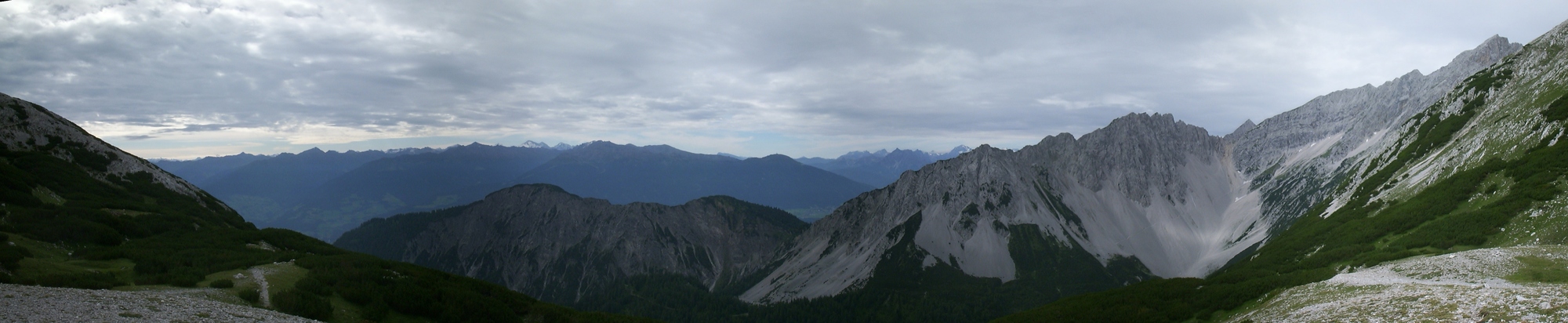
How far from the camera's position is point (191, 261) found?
2242 inches

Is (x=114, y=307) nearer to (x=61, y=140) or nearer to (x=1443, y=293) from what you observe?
(x=1443, y=293)

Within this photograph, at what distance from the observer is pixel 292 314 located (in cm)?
4525

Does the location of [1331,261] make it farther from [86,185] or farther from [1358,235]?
[86,185]

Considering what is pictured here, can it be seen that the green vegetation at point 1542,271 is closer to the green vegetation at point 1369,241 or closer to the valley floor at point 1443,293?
the valley floor at point 1443,293

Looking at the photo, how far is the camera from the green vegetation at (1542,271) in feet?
187

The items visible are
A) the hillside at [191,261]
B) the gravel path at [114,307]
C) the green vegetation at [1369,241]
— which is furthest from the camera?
the green vegetation at [1369,241]

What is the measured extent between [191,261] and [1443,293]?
10378 centimetres

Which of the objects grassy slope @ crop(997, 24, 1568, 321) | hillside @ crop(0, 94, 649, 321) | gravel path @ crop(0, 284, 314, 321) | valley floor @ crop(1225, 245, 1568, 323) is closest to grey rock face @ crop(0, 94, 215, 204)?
hillside @ crop(0, 94, 649, 321)

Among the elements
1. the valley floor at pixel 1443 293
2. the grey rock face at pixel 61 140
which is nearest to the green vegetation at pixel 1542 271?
the valley floor at pixel 1443 293

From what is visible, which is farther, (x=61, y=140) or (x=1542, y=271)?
(x=61, y=140)

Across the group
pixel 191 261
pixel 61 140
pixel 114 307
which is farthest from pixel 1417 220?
pixel 61 140

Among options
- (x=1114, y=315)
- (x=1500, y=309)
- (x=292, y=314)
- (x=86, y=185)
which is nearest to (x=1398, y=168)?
(x=1114, y=315)

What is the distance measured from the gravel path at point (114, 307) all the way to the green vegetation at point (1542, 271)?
334ft

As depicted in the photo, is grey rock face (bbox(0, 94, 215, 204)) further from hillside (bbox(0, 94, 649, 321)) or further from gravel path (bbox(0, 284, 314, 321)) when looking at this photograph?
gravel path (bbox(0, 284, 314, 321))
